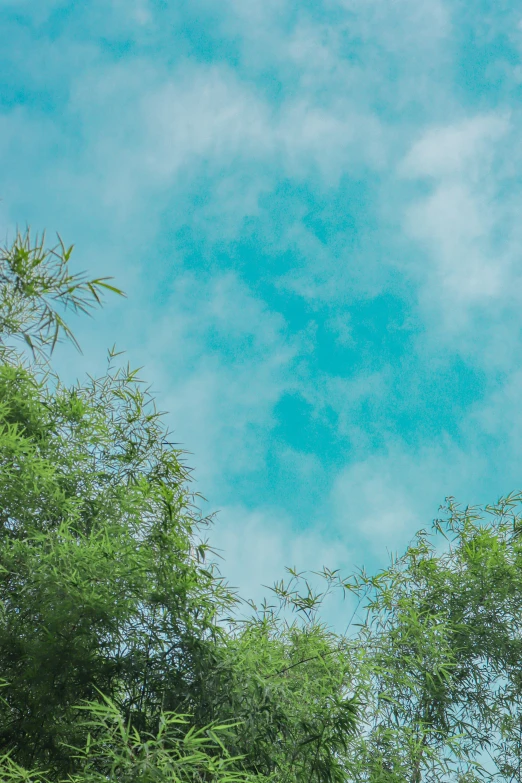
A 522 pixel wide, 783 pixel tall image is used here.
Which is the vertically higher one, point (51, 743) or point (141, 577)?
point (141, 577)

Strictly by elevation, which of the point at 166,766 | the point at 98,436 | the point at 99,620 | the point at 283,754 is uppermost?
the point at 98,436

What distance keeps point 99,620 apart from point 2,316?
65.4 inches

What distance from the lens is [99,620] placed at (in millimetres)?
3893

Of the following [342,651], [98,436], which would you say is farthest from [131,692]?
[98,436]

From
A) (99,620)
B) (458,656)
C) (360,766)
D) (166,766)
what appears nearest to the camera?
(166,766)

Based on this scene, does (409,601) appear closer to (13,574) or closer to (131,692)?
(131,692)

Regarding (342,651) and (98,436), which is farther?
(98,436)

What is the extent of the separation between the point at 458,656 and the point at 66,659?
2.49 meters

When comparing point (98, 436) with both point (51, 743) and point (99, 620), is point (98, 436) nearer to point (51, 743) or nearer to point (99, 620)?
point (99, 620)

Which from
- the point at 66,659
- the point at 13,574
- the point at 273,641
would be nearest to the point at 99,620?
the point at 66,659

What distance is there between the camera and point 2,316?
11.6ft

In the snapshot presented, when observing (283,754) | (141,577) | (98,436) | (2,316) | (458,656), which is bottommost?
(283,754)

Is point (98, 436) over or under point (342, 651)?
over

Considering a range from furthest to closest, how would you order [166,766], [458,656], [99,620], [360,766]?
1. [458,656]
2. [360,766]
3. [99,620]
4. [166,766]
